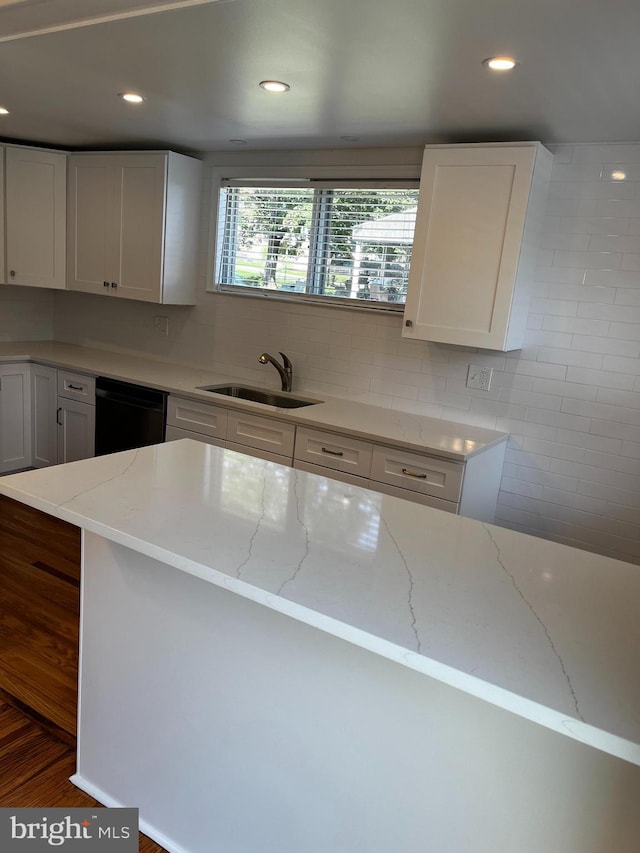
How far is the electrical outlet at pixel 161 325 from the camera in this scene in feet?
14.4

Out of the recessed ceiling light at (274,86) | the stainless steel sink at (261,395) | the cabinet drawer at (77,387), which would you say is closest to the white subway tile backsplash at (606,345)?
the stainless steel sink at (261,395)

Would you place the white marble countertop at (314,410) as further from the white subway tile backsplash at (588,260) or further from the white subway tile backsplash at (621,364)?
the white subway tile backsplash at (588,260)

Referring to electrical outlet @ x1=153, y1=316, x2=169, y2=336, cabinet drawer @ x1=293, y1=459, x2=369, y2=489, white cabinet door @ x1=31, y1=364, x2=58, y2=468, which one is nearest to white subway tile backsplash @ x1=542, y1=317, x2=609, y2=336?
cabinet drawer @ x1=293, y1=459, x2=369, y2=489

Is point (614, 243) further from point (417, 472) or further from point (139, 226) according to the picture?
point (139, 226)

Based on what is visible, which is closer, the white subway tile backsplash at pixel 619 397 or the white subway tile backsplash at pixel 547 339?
the white subway tile backsplash at pixel 619 397

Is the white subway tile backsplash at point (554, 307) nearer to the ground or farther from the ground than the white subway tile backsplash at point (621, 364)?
farther from the ground

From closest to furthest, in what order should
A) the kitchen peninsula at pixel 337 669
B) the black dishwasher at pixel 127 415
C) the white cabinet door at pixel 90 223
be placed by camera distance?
the kitchen peninsula at pixel 337 669 < the black dishwasher at pixel 127 415 < the white cabinet door at pixel 90 223

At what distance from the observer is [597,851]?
1.12 m

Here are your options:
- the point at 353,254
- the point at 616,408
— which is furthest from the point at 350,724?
the point at 353,254

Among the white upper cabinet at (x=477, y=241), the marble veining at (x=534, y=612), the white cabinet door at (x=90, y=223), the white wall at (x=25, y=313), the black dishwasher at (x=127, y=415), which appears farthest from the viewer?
the white wall at (x=25, y=313)

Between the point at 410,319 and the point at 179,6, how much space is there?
1669 mm

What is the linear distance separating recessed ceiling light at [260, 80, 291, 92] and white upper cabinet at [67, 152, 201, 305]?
151 centimetres

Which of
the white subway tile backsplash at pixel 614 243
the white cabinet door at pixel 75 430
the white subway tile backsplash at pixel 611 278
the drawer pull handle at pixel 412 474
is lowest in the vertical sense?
the white cabinet door at pixel 75 430

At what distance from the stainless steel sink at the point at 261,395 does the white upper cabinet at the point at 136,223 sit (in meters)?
0.71
